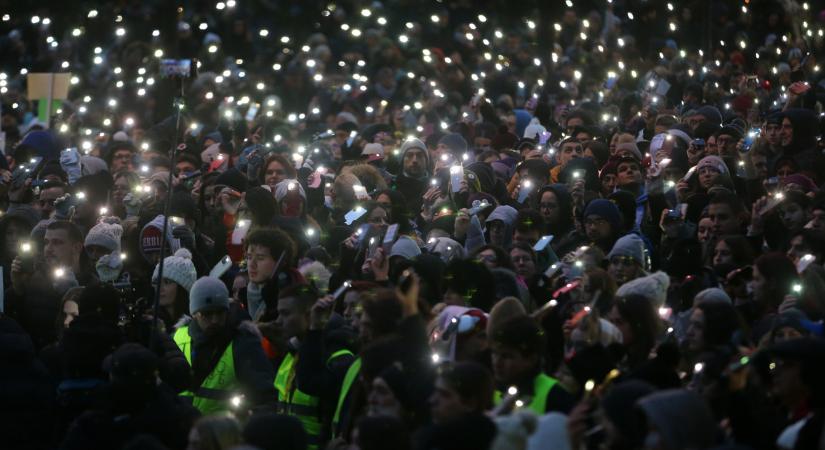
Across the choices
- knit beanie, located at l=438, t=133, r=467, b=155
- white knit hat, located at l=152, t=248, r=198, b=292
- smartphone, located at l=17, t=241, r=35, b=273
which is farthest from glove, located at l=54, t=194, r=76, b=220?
knit beanie, located at l=438, t=133, r=467, b=155

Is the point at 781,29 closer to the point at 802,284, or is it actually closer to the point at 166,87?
the point at 166,87

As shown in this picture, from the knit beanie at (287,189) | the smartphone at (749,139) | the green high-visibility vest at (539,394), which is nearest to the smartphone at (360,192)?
the knit beanie at (287,189)

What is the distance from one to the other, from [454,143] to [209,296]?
256 inches

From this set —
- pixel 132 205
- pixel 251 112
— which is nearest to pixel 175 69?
pixel 132 205

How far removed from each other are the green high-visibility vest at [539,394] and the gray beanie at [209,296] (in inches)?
91.4

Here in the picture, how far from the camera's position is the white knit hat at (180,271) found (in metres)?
11.3

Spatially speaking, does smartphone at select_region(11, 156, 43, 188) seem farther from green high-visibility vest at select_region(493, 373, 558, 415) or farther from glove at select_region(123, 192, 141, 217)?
green high-visibility vest at select_region(493, 373, 558, 415)

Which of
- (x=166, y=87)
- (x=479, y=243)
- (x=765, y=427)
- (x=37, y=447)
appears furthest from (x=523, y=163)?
(x=166, y=87)

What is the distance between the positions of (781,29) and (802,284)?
14.6m

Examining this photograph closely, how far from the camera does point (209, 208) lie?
555 inches

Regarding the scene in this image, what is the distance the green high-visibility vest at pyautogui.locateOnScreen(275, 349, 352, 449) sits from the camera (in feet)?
29.8

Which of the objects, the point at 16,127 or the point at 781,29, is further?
the point at 781,29

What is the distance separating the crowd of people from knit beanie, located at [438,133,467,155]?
186 mm

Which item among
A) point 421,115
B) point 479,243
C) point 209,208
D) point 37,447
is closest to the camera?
point 37,447
